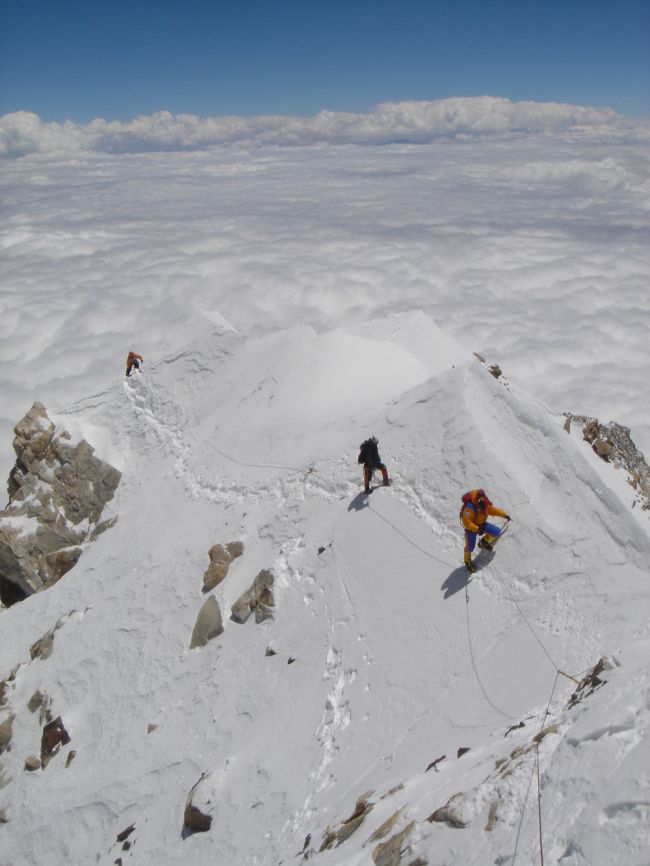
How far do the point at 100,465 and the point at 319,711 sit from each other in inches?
655

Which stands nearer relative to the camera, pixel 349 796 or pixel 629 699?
pixel 629 699

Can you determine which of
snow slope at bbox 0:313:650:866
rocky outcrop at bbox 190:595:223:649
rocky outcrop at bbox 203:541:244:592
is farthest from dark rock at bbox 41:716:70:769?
rocky outcrop at bbox 203:541:244:592

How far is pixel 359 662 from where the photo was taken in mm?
10617

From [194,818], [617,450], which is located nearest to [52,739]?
[194,818]

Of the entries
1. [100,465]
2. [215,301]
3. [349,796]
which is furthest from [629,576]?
[215,301]

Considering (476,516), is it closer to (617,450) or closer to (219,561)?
(219,561)

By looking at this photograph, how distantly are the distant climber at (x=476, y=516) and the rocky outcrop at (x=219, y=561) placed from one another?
288 inches

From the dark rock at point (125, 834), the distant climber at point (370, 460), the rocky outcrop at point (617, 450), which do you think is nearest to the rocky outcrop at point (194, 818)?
the dark rock at point (125, 834)

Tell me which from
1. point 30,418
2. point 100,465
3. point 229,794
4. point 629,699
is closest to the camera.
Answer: point 629,699

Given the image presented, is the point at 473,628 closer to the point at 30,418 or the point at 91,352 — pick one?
the point at 30,418

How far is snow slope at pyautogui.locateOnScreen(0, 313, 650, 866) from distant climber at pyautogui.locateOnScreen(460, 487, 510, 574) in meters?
0.55

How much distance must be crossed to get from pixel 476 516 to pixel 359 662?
3.68m

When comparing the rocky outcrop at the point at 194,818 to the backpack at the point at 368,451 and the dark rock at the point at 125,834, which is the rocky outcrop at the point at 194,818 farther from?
the backpack at the point at 368,451

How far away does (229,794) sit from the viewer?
31.7 feet
